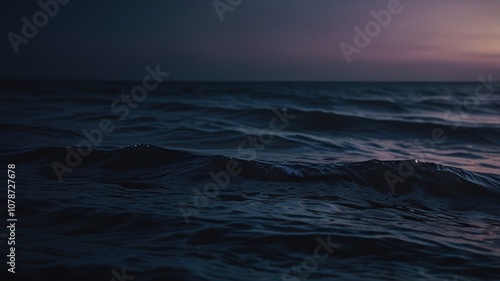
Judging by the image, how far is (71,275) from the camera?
285 centimetres

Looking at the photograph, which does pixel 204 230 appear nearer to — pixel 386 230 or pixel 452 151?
pixel 386 230

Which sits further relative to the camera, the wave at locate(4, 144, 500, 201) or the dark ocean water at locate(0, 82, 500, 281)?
the wave at locate(4, 144, 500, 201)

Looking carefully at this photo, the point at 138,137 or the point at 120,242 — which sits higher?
the point at 138,137

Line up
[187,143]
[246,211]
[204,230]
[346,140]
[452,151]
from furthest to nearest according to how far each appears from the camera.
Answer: [346,140] < [452,151] < [187,143] < [246,211] < [204,230]

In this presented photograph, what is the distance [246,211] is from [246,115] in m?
12.2

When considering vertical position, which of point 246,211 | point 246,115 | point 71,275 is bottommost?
point 71,275

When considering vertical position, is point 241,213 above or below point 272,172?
below

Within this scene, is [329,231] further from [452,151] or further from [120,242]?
[452,151]

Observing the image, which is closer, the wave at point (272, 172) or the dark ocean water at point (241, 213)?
the dark ocean water at point (241, 213)

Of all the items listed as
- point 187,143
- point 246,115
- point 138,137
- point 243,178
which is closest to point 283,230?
point 243,178

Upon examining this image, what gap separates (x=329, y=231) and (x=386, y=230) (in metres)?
0.52

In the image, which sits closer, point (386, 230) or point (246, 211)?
point (386, 230)

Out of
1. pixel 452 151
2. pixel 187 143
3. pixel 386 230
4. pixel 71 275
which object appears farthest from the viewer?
pixel 452 151

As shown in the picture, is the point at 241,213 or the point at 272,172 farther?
the point at 272,172
